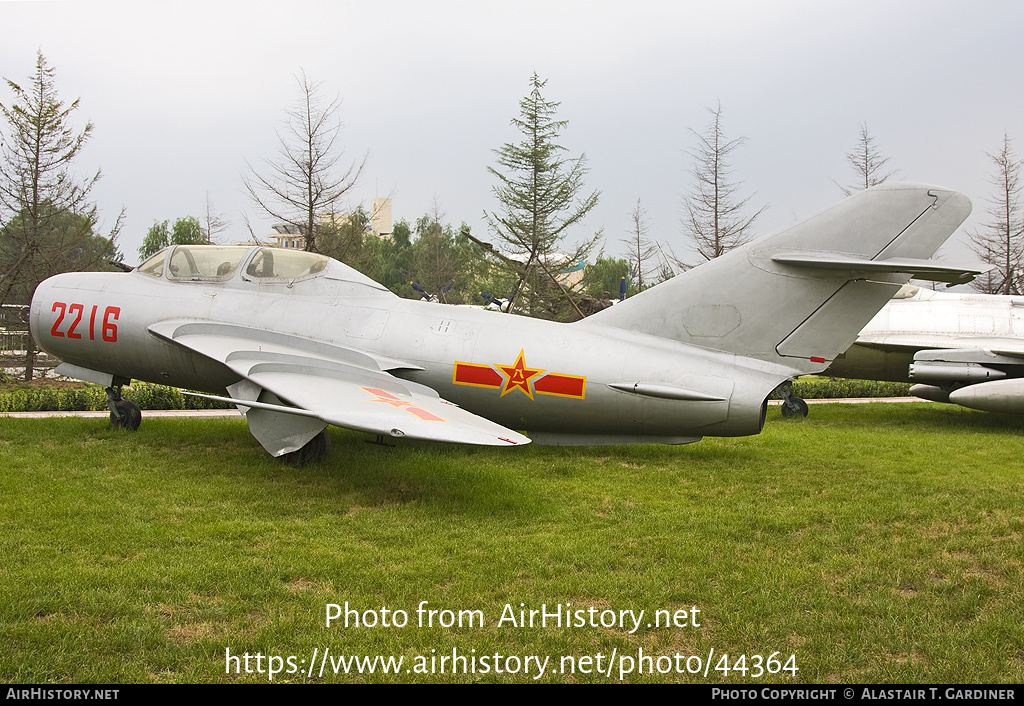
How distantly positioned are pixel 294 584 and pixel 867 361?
13660mm

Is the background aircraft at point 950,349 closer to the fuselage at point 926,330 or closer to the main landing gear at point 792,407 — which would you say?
the fuselage at point 926,330

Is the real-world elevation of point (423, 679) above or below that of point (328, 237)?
below

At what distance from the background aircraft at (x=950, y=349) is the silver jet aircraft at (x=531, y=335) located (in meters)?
5.53

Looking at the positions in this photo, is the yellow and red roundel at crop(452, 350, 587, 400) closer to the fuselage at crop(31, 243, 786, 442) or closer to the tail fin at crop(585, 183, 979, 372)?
the fuselage at crop(31, 243, 786, 442)

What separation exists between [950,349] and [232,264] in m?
13.4

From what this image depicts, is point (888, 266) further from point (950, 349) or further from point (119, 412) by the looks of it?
point (119, 412)

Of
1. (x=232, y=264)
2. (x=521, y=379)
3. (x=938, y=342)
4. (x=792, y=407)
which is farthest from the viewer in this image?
(x=792, y=407)

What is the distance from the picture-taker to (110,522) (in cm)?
575

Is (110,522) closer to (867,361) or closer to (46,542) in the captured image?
(46,542)

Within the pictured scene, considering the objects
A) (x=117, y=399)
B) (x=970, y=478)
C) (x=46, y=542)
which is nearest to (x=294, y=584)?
(x=46, y=542)

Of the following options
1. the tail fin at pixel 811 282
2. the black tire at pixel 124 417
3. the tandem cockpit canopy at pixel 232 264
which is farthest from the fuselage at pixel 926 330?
the black tire at pixel 124 417

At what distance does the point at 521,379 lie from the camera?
7.96 meters

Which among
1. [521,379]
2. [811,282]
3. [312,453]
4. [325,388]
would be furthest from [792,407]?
[325,388]

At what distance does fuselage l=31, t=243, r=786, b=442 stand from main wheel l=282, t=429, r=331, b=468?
1.22m
